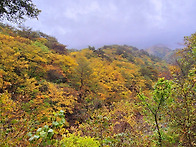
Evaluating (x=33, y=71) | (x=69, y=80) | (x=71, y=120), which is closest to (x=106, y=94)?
(x=69, y=80)

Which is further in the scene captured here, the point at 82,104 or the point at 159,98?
the point at 82,104

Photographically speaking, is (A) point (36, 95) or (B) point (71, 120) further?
(B) point (71, 120)

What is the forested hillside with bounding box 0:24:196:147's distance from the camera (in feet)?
10.6

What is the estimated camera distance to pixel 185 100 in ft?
11.1

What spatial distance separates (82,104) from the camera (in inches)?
528

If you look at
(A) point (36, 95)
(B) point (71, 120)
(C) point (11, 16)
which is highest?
(C) point (11, 16)

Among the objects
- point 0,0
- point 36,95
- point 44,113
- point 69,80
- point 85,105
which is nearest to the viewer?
point 0,0

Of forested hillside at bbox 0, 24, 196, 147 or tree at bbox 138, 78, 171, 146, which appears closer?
tree at bbox 138, 78, 171, 146

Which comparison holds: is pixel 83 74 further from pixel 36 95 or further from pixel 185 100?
pixel 185 100

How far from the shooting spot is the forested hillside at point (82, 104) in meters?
3.22

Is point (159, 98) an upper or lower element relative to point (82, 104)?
upper

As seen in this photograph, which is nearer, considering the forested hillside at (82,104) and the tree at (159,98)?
the tree at (159,98)

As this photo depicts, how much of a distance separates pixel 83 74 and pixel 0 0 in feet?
35.0

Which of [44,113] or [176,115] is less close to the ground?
[176,115]
